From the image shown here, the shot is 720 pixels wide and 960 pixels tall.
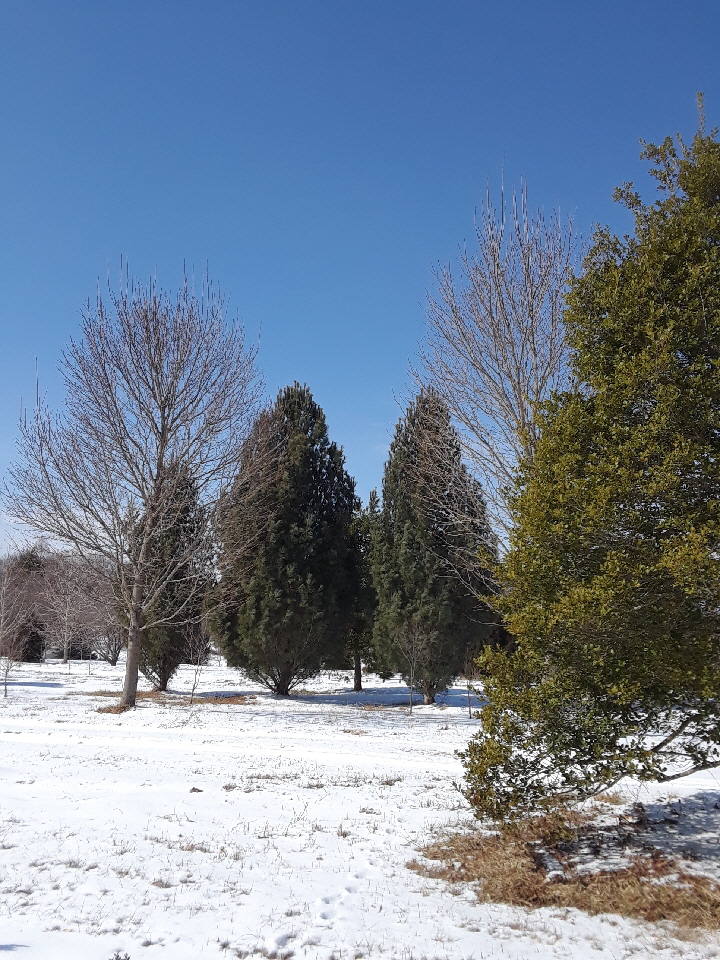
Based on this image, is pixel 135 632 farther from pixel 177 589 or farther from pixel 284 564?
pixel 284 564

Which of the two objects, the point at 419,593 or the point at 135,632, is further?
the point at 419,593

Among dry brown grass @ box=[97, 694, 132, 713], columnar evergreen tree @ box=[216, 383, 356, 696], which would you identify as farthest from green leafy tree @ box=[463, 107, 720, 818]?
columnar evergreen tree @ box=[216, 383, 356, 696]

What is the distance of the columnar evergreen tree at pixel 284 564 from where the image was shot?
19.7 metres

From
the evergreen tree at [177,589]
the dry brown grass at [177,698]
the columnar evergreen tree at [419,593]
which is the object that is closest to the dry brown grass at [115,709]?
the dry brown grass at [177,698]

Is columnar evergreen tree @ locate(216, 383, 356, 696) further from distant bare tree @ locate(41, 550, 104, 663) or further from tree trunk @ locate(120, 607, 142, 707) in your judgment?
distant bare tree @ locate(41, 550, 104, 663)

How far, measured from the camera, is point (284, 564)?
2050 cm

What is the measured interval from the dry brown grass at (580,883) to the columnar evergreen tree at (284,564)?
44.2 feet

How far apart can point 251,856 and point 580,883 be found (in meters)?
2.75

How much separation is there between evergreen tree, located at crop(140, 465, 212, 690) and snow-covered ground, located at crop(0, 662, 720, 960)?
601 cm

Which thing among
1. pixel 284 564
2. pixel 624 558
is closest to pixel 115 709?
pixel 284 564

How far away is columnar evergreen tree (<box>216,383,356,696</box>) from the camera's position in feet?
64.5

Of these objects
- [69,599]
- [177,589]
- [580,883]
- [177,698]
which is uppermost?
[177,589]

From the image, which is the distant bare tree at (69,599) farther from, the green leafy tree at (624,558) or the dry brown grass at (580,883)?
the green leafy tree at (624,558)

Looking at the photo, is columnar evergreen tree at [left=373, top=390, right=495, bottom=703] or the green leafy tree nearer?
the green leafy tree
